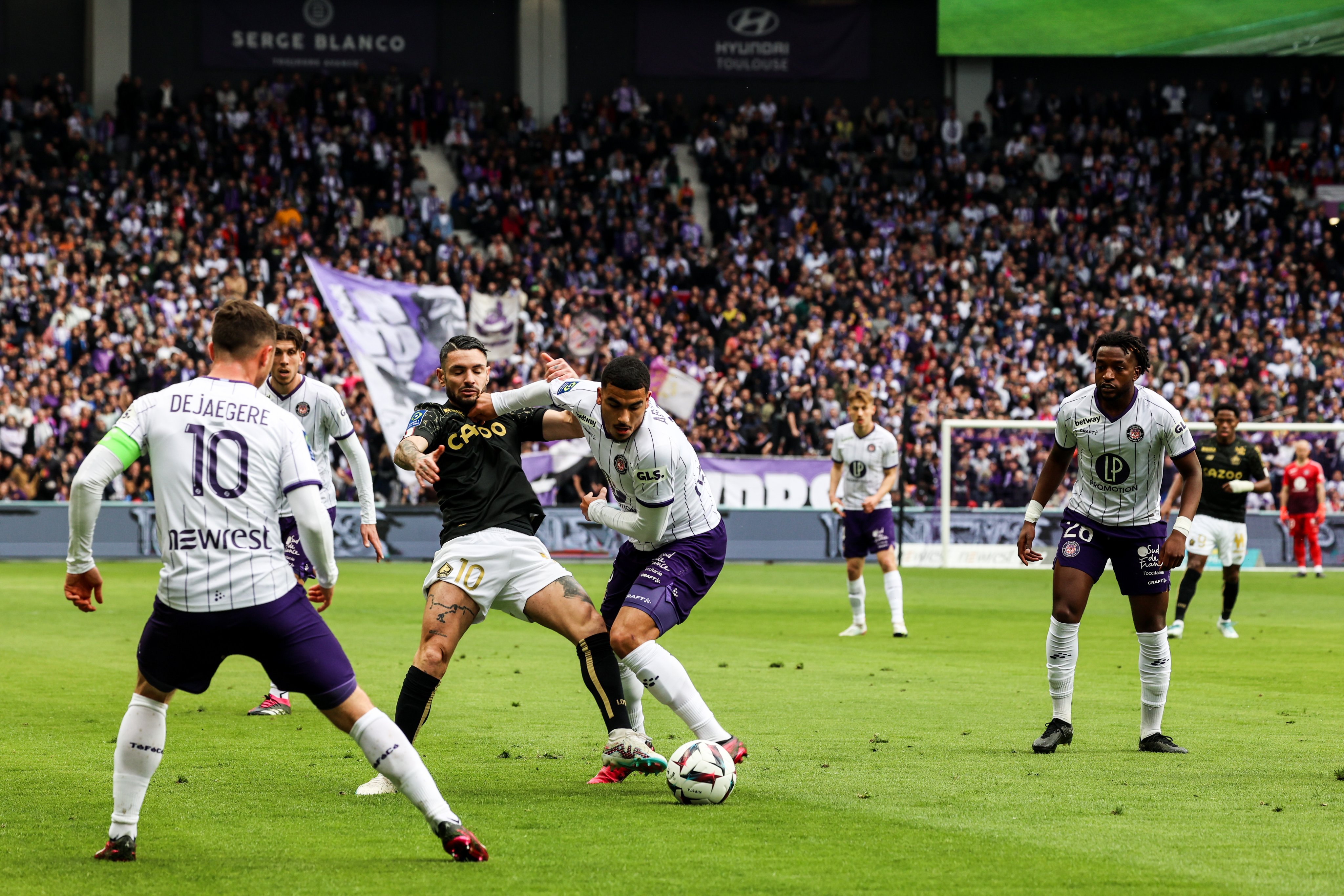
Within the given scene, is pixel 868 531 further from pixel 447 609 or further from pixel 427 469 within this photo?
pixel 427 469

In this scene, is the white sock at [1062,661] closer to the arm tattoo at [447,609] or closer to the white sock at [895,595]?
the arm tattoo at [447,609]

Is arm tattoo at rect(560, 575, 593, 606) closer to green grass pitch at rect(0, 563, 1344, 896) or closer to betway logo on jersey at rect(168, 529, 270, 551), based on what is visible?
green grass pitch at rect(0, 563, 1344, 896)

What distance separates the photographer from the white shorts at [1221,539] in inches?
668

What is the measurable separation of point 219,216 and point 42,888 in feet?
103

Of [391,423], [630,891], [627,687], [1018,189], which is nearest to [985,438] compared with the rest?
[391,423]

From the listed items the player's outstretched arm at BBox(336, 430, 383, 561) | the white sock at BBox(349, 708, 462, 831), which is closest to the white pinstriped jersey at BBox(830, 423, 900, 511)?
the player's outstretched arm at BBox(336, 430, 383, 561)

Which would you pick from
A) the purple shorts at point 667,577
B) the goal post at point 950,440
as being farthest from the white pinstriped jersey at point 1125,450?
the goal post at point 950,440

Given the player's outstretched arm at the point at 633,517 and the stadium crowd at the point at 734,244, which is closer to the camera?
the player's outstretched arm at the point at 633,517

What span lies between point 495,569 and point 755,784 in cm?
172

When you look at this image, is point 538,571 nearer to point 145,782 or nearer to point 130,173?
point 145,782

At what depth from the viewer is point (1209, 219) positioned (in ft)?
128

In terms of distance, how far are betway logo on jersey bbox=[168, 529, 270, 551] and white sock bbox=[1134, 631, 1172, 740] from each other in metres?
5.49

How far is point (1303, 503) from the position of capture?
82.7ft

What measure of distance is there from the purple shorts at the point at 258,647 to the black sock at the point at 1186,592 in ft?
41.0
